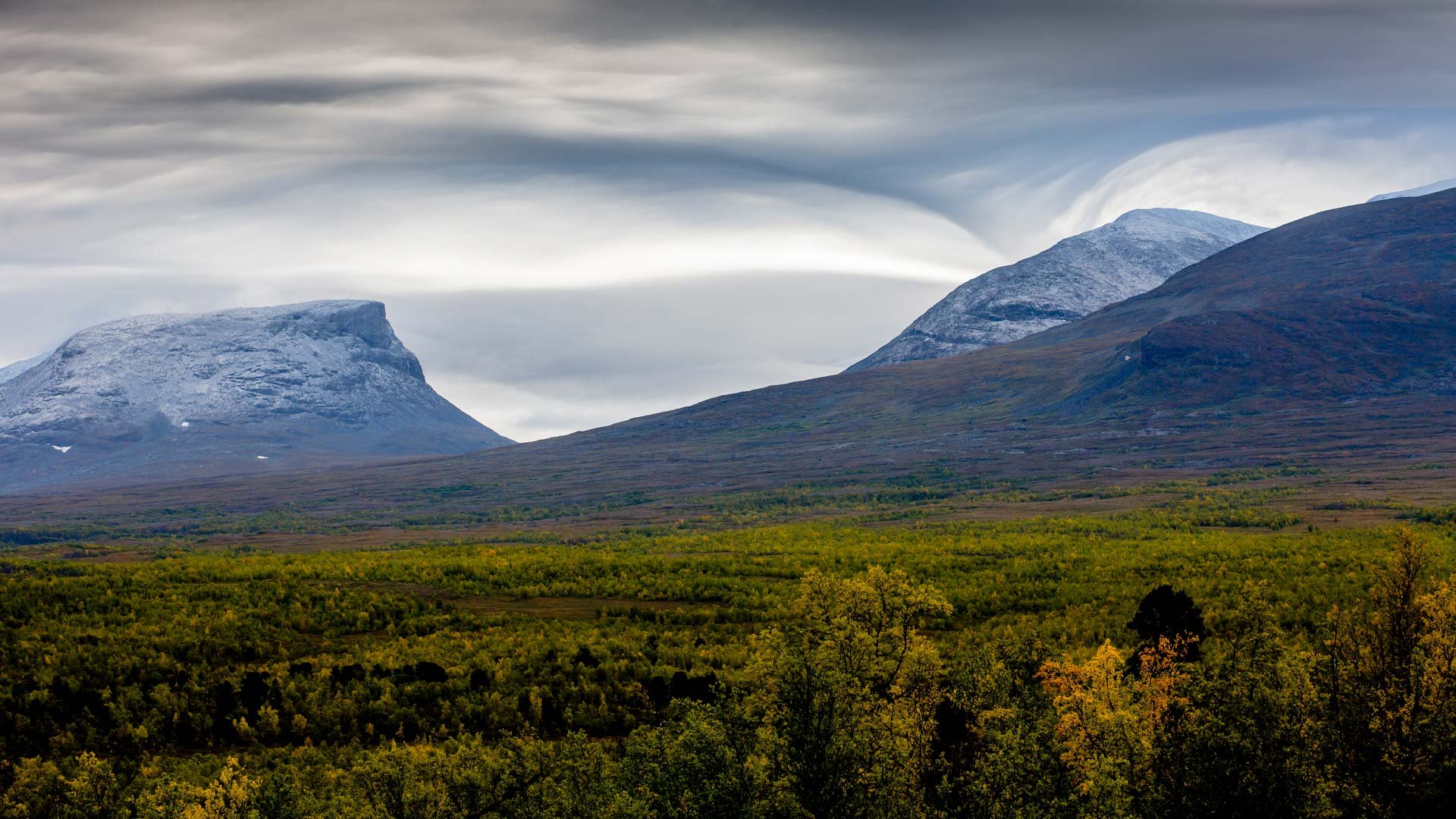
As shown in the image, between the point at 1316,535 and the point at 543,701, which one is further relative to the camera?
the point at 1316,535

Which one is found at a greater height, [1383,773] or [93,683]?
[93,683]

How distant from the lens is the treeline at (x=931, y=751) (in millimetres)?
25875

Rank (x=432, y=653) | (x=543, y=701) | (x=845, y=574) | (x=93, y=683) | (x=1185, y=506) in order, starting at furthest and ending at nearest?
1. (x=1185, y=506)
2. (x=845, y=574)
3. (x=432, y=653)
4. (x=543, y=701)
5. (x=93, y=683)

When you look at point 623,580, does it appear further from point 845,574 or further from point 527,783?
point 527,783

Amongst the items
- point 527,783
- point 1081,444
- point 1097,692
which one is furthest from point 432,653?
point 1081,444

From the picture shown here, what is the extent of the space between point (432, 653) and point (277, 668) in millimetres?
5931

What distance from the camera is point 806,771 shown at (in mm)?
26453

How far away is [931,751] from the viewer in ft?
96.7

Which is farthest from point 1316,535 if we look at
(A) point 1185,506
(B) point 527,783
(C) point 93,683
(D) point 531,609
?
(C) point 93,683

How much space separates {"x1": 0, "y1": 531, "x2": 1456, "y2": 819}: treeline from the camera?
25.9 m

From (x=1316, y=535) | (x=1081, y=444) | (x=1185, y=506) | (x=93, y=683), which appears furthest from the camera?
(x=1081, y=444)

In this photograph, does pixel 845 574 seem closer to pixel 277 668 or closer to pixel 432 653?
pixel 432 653

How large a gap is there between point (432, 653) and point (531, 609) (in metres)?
10.8

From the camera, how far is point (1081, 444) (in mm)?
182125
